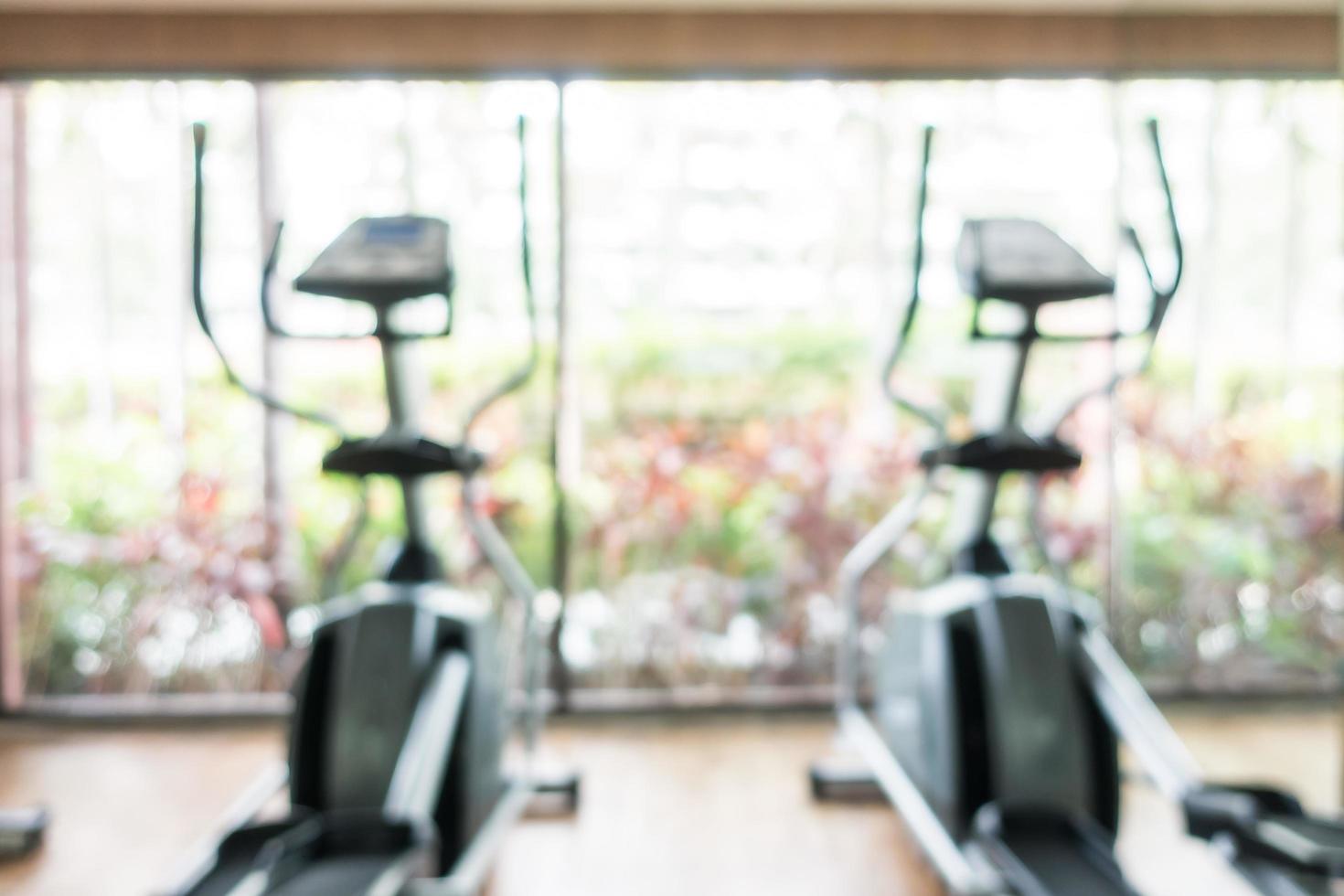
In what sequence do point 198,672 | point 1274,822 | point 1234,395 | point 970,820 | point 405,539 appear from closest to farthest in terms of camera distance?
point 1274,822 < point 970,820 < point 405,539 < point 198,672 < point 1234,395

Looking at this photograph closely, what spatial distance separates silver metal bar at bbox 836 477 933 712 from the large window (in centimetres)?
73

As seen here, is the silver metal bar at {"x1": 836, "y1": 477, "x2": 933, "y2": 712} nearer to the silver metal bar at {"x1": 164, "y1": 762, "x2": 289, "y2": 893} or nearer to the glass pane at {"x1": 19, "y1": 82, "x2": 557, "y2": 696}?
the glass pane at {"x1": 19, "y1": 82, "x2": 557, "y2": 696}

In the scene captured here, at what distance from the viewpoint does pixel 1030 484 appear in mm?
2441

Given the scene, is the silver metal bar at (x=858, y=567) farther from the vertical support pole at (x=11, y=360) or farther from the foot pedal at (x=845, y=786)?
the vertical support pole at (x=11, y=360)

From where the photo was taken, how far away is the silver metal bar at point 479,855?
1897 millimetres

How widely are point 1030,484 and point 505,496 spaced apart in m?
1.73

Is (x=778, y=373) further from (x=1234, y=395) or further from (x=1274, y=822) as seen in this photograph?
(x=1274, y=822)

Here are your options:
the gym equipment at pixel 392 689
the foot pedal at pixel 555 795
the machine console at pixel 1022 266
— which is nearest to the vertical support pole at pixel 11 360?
the gym equipment at pixel 392 689

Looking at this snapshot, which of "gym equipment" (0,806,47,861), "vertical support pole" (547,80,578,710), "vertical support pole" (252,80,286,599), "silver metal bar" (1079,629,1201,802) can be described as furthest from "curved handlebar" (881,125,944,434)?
"gym equipment" (0,806,47,861)

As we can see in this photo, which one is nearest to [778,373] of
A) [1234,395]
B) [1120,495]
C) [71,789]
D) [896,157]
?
[896,157]

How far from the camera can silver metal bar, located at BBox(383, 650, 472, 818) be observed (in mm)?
1859

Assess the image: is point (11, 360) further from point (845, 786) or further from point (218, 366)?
point (845, 786)

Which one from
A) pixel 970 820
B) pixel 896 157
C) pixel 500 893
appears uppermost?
pixel 896 157

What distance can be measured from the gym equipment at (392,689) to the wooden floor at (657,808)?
1.08ft
